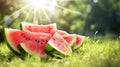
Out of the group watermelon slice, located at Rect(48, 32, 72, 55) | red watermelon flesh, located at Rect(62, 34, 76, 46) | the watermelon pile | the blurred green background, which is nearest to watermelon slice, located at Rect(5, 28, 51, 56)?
the watermelon pile

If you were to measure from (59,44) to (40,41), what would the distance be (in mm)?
256

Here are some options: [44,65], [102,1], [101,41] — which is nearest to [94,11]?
[102,1]

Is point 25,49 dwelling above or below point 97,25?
above

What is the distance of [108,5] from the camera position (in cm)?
2802

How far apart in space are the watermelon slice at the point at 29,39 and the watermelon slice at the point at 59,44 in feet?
0.38

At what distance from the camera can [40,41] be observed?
4.64 m

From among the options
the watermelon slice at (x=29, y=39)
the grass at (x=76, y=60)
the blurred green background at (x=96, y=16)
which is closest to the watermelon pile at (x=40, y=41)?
the watermelon slice at (x=29, y=39)

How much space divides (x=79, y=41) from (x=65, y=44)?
0.40 metres

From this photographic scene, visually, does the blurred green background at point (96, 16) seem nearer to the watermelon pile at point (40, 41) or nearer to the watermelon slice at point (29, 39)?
the watermelon pile at point (40, 41)

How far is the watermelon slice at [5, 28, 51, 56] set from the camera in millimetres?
4500

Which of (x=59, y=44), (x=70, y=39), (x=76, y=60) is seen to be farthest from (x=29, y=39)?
(x=76, y=60)

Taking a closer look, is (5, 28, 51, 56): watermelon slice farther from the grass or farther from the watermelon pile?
the grass

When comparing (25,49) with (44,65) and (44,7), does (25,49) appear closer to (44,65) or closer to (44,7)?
(44,65)

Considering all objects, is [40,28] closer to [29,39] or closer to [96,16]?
[29,39]
